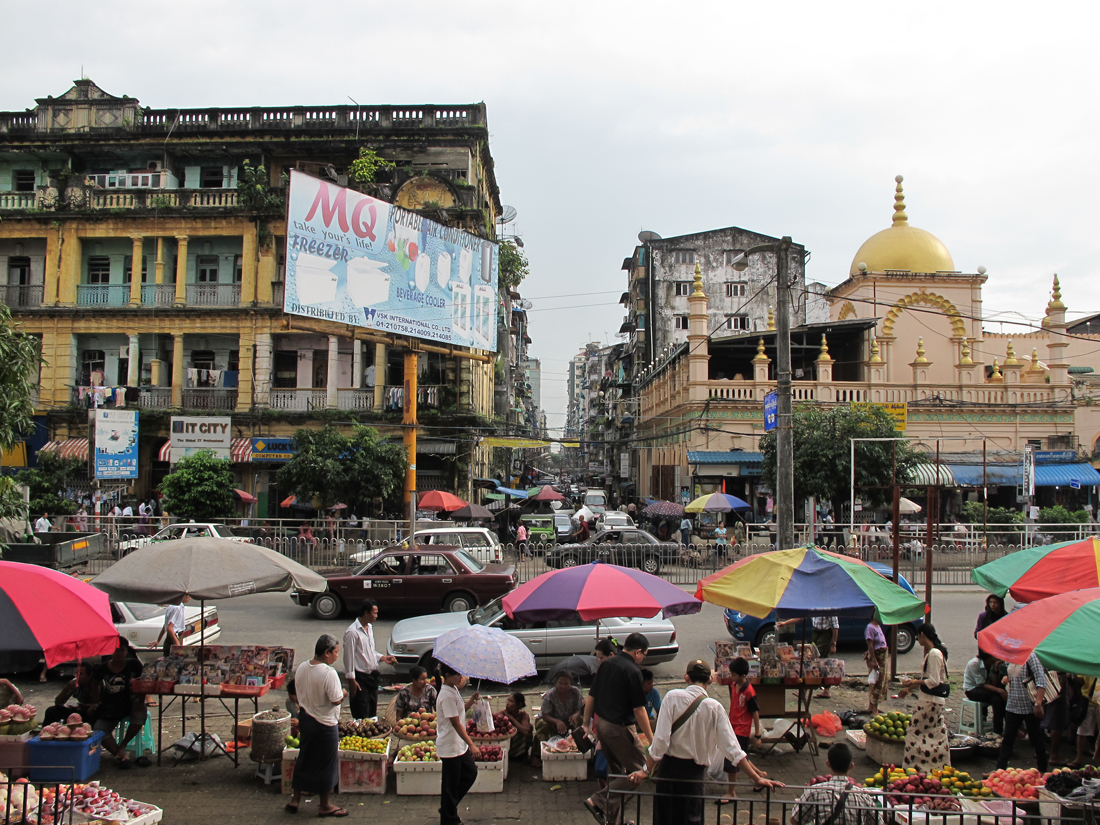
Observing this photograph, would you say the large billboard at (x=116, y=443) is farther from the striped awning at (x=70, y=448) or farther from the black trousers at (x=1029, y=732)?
the black trousers at (x=1029, y=732)

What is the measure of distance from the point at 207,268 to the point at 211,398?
5.40 meters

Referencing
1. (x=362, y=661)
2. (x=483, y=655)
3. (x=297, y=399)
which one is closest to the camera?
(x=483, y=655)

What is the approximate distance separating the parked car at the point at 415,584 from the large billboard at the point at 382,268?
31.1ft

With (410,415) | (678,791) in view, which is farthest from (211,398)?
(678,791)

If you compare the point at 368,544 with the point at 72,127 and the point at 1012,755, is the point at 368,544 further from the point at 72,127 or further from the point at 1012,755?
the point at 72,127

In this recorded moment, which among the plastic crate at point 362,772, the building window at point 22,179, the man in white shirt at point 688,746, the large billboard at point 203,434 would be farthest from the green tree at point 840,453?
the building window at point 22,179

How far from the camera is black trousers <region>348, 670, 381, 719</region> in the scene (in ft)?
29.4

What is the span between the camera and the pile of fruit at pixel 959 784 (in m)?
6.37

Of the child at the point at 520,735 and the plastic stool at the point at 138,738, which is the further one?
the child at the point at 520,735

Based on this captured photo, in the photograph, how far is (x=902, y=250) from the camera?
35438mm

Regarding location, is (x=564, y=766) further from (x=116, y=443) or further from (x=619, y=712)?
(x=116, y=443)

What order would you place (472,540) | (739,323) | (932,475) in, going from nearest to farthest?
(472,540) → (932,475) → (739,323)

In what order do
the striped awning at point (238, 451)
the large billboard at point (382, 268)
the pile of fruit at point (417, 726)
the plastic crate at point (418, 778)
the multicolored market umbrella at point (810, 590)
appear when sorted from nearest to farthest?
1. the plastic crate at point (418, 778)
2. the pile of fruit at point (417, 726)
3. the multicolored market umbrella at point (810, 590)
4. the large billboard at point (382, 268)
5. the striped awning at point (238, 451)

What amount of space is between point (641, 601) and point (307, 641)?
7767 mm
